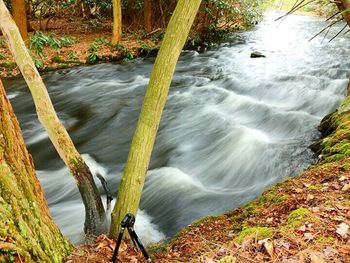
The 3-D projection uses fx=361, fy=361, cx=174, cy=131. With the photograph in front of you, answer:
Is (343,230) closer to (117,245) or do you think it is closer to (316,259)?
(316,259)

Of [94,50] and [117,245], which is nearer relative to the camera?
[117,245]

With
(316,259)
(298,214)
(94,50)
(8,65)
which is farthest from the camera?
(94,50)

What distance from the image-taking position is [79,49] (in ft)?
48.3

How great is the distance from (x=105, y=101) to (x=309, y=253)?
9.17m

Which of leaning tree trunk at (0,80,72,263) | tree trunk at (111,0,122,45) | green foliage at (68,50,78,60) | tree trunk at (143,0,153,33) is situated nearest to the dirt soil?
leaning tree trunk at (0,80,72,263)

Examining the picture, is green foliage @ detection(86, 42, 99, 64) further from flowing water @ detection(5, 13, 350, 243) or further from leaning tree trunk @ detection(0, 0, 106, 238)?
leaning tree trunk @ detection(0, 0, 106, 238)

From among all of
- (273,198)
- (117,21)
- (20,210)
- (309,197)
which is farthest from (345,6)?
(117,21)

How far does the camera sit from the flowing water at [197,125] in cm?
574

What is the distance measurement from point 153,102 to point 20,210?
4.33ft

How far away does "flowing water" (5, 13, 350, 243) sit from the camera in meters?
5.74

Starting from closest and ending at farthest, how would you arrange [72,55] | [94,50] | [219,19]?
[72,55]
[94,50]
[219,19]

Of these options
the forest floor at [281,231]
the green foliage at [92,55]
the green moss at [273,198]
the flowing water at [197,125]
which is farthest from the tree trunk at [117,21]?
the green moss at [273,198]

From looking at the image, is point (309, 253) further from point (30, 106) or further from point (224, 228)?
point (30, 106)

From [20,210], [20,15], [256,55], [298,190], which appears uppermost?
[20,15]
